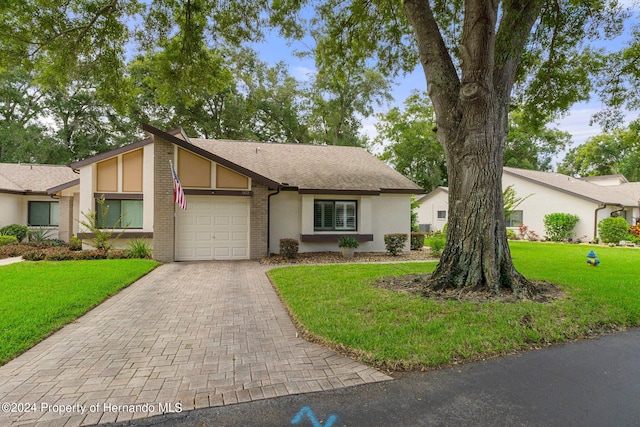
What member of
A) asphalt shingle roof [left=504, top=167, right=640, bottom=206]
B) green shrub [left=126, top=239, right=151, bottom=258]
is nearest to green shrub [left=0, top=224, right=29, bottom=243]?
green shrub [left=126, top=239, right=151, bottom=258]

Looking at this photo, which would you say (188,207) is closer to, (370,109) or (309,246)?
(309,246)

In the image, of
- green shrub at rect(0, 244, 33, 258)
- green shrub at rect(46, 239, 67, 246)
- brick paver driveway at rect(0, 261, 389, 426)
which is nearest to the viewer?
brick paver driveway at rect(0, 261, 389, 426)

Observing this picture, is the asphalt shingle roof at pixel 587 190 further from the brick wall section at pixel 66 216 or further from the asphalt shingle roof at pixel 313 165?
the brick wall section at pixel 66 216

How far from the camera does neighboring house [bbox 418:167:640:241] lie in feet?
63.9

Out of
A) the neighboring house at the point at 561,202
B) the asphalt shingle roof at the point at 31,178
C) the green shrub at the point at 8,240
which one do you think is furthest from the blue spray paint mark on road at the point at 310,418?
the neighboring house at the point at 561,202

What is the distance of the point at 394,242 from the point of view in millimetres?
12961

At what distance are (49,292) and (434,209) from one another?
24503 mm

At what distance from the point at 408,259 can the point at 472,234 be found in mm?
5794

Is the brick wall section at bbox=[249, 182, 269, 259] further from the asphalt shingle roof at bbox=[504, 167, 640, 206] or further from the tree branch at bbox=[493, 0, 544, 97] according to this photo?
the asphalt shingle roof at bbox=[504, 167, 640, 206]

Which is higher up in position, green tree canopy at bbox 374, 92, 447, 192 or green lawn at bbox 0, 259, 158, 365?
green tree canopy at bbox 374, 92, 447, 192

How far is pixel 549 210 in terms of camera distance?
20891 mm

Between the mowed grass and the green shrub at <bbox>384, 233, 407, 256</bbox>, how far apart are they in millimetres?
5388

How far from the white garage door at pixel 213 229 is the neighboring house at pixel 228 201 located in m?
0.03

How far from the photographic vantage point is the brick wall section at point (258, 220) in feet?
38.5
